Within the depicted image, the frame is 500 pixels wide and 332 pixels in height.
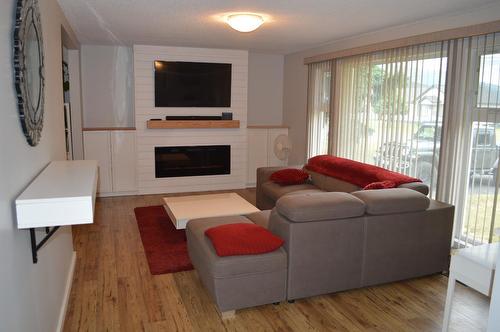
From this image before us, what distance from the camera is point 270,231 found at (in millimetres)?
3000

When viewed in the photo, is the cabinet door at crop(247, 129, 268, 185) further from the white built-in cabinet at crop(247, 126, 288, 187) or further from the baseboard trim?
the baseboard trim

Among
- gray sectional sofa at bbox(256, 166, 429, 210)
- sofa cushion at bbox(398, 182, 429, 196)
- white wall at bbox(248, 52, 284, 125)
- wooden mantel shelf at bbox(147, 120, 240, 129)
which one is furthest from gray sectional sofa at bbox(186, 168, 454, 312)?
white wall at bbox(248, 52, 284, 125)

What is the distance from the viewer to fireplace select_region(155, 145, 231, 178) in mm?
6344

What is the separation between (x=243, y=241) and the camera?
2725 mm

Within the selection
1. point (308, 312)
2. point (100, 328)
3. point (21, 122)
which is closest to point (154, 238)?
point (100, 328)

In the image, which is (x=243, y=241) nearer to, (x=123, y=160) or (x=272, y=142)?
(x=123, y=160)

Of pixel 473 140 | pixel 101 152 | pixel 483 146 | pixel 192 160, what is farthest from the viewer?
pixel 192 160

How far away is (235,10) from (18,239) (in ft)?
9.45

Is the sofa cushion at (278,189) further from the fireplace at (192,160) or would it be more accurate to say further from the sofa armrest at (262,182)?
the fireplace at (192,160)

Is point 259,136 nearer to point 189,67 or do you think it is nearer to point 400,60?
point 189,67

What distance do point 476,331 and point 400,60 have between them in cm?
285

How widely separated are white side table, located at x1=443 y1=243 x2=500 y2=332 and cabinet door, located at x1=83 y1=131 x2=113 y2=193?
504 cm

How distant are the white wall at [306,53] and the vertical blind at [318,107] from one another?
23cm

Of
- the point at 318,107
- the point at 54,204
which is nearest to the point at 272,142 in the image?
the point at 318,107
